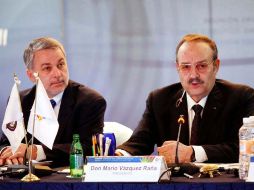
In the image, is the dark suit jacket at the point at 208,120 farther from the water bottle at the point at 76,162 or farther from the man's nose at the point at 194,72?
the water bottle at the point at 76,162

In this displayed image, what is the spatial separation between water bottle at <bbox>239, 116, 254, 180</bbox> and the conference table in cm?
4

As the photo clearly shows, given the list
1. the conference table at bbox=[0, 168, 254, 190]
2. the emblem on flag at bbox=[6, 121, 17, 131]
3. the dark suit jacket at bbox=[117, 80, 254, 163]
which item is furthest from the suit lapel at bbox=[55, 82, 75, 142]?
the conference table at bbox=[0, 168, 254, 190]

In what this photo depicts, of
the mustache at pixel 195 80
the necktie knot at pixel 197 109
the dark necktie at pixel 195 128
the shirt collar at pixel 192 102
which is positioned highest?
the mustache at pixel 195 80

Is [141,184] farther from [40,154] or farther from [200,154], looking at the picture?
[40,154]

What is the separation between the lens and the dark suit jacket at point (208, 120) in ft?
11.1

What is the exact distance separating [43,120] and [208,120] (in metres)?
1.17

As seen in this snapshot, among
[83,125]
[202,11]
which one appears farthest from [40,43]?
[202,11]

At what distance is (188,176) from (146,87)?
8.68 ft

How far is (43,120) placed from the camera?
2.68 metres

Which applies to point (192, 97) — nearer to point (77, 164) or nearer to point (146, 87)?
point (77, 164)

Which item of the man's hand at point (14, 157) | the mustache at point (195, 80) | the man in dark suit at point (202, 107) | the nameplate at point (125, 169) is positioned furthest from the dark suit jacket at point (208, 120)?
the nameplate at point (125, 169)

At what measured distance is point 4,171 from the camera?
2.69 metres

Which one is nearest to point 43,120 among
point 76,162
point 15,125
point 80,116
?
point 15,125

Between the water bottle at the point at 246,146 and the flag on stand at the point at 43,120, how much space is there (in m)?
0.89
